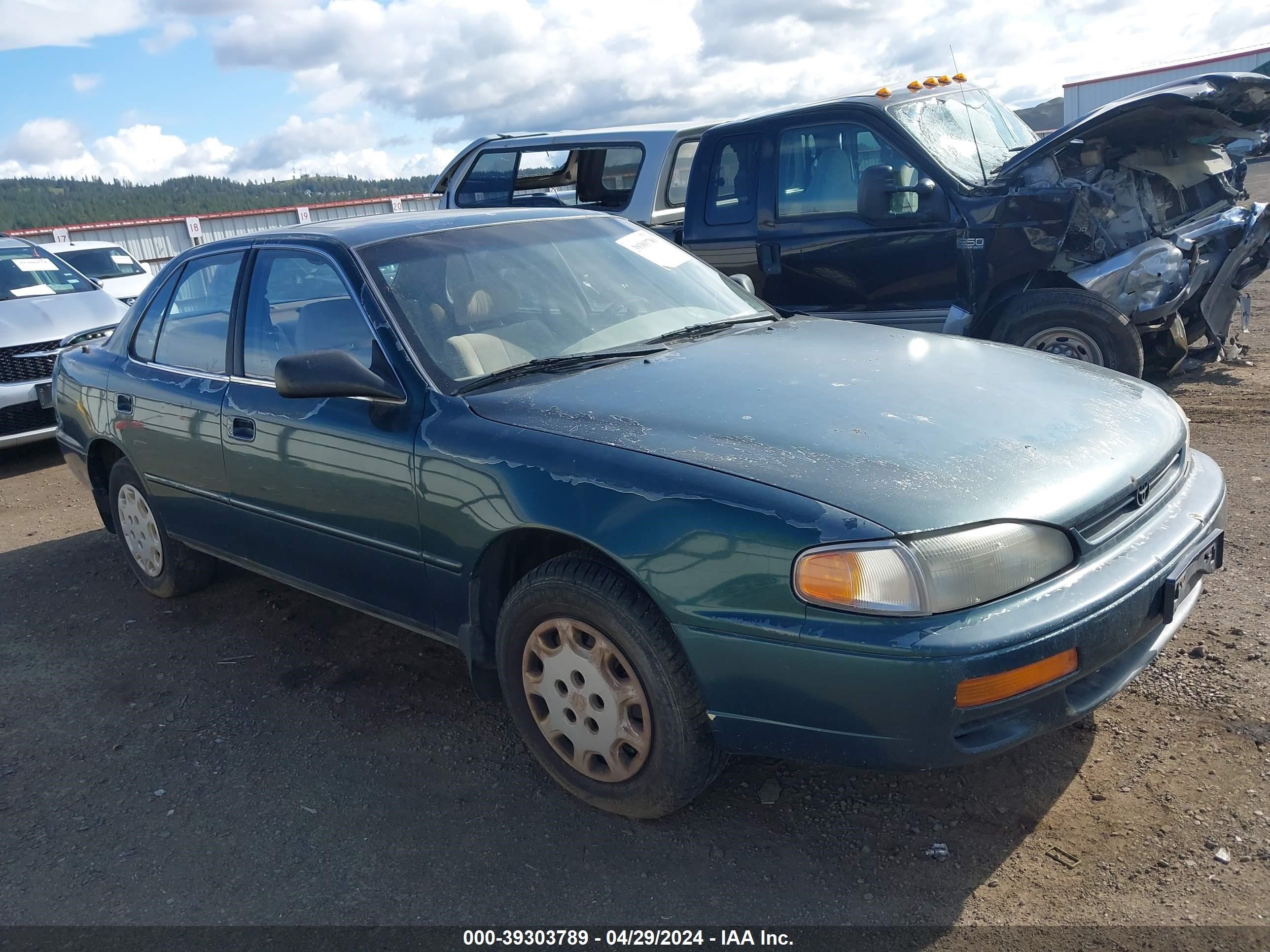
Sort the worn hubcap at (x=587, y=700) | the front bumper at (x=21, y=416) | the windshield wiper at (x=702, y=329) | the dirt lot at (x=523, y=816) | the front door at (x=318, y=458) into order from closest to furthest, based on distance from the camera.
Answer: the dirt lot at (x=523, y=816), the worn hubcap at (x=587, y=700), the front door at (x=318, y=458), the windshield wiper at (x=702, y=329), the front bumper at (x=21, y=416)

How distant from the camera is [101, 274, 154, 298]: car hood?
12.8 metres

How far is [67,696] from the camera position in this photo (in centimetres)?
403

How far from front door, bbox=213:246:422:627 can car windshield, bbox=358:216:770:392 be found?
18cm

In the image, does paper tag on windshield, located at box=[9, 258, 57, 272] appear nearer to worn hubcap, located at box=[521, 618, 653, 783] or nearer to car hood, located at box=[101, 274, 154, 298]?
car hood, located at box=[101, 274, 154, 298]

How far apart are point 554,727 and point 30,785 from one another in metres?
1.82

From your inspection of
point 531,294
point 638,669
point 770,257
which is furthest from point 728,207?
point 638,669

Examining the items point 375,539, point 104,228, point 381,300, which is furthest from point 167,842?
point 104,228

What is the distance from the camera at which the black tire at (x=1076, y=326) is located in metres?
5.98

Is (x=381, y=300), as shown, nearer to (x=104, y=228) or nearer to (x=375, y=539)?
(x=375, y=539)

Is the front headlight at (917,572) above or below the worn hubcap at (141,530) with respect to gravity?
above

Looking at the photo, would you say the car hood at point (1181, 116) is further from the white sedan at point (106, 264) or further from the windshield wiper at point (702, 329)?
the white sedan at point (106, 264)

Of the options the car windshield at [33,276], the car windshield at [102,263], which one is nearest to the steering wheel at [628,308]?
the car windshield at [33,276]

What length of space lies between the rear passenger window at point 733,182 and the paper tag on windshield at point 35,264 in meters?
6.04

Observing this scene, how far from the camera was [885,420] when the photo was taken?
2.79m
